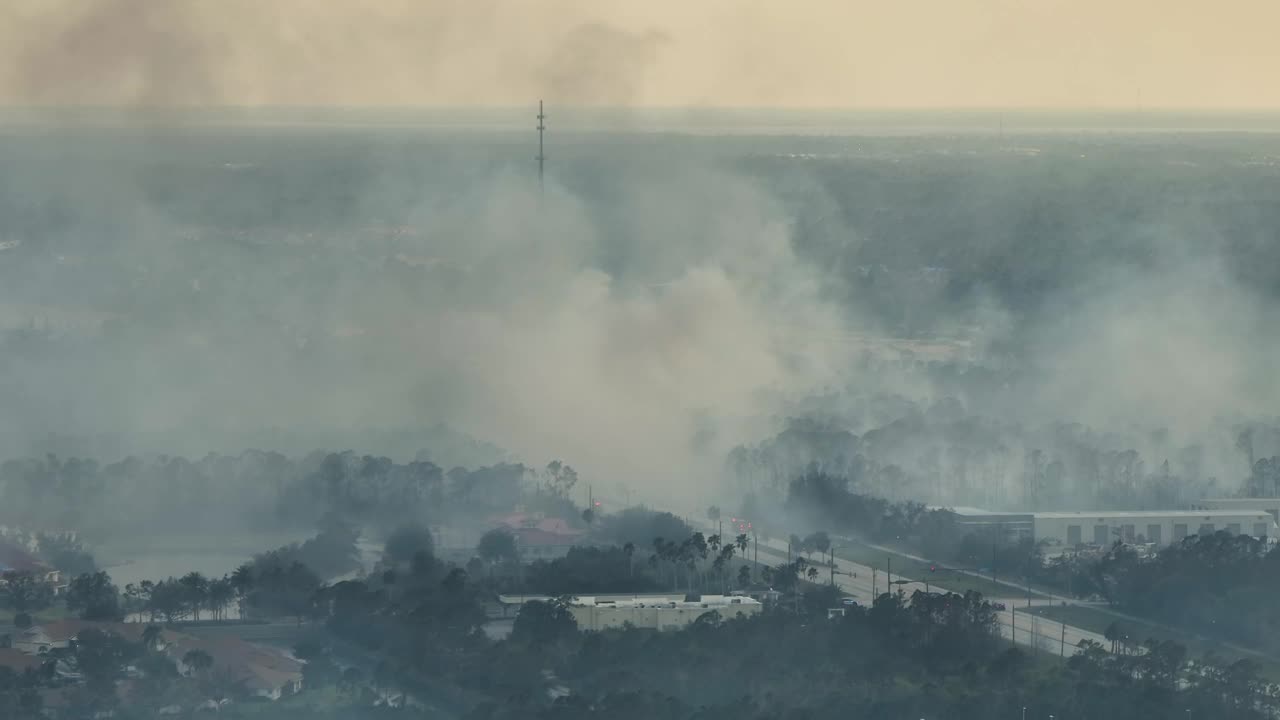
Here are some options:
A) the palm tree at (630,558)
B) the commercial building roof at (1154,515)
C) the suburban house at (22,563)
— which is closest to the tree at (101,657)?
the suburban house at (22,563)

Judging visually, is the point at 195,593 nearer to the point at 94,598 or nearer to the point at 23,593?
the point at 94,598

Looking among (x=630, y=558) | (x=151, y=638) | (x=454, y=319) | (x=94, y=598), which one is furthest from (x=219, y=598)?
(x=454, y=319)

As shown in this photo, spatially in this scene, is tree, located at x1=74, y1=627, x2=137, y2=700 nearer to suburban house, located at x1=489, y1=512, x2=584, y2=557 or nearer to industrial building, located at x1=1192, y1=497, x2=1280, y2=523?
suburban house, located at x1=489, y1=512, x2=584, y2=557

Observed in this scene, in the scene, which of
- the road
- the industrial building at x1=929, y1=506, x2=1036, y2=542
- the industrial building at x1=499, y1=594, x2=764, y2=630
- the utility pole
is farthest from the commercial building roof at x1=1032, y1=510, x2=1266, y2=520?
the industrial building at x1=499, y1=594, x2=764, y2=630

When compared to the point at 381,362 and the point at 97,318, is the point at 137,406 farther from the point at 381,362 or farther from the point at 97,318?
the point at 97,318

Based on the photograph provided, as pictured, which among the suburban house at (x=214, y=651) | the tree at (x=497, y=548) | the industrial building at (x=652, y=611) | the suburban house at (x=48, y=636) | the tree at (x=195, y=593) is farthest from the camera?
the tree at (x=497, y=548)

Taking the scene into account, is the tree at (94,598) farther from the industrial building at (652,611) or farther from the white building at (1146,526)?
the white building at (1146,526)
